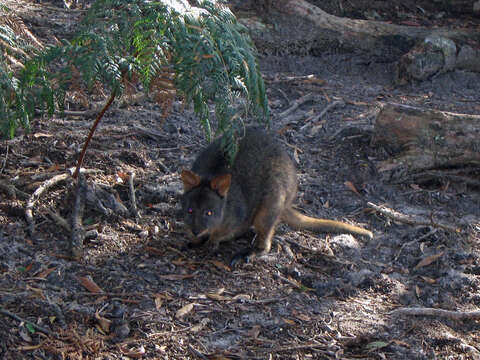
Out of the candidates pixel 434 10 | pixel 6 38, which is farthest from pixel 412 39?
pixel 6 38

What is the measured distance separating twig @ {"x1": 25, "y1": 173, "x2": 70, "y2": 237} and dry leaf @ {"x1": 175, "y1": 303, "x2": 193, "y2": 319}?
4.34ft

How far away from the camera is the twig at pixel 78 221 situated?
4.19 m

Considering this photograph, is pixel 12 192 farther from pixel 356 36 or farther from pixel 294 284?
pixel 356 36

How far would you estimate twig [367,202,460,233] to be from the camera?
5.33 metres

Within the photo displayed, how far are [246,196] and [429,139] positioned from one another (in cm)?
233

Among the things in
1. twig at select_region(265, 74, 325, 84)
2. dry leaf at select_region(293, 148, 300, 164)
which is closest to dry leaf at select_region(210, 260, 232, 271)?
dry leaf at select_region(293, 148, 300, 164)

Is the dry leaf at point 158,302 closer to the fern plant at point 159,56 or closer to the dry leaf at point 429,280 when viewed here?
the fern plant at point 159,56

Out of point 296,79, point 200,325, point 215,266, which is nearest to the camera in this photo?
point 200,325

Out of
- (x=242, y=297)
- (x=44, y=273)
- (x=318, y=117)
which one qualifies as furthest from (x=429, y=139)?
(x=44, y=273)

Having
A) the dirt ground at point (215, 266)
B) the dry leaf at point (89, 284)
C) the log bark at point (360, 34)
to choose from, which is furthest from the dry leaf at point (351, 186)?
the log bark at point (360, 34)

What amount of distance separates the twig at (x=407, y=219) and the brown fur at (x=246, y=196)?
47cm

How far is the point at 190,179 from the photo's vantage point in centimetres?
466

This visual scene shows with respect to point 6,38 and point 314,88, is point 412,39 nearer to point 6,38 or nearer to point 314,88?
point 314,88

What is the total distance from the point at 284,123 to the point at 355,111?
1053mm
